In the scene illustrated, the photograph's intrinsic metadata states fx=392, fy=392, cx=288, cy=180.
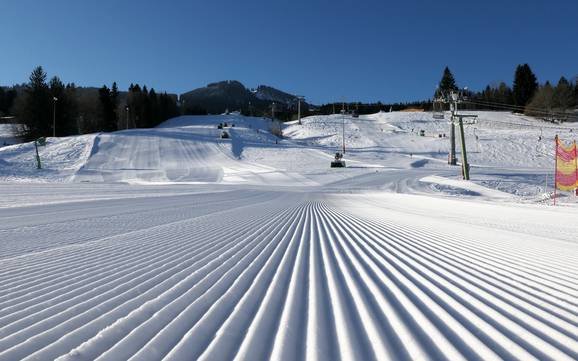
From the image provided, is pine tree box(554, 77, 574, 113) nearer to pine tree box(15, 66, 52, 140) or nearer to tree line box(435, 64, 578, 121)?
tree line box(435, 64, 578, 121)

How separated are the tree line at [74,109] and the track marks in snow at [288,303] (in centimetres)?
5980

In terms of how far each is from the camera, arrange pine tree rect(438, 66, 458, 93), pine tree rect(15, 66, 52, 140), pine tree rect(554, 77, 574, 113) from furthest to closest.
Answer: pine tree rect(554, 77, 574, 113), pine tree rect(438, 66, 458, 93), pine tree rect(15, 66, 52, 140)

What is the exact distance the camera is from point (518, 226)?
9273 mm

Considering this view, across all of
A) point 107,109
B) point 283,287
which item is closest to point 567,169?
point 283,287

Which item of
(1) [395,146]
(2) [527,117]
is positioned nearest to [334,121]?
(1) [395,146]

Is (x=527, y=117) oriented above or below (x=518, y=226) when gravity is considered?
above

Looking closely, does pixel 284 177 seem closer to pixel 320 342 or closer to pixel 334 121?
pixel 320 342

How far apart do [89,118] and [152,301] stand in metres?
93.8

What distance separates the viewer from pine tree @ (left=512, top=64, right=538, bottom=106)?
9625 cm

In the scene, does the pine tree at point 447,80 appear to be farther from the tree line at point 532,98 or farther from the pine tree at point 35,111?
the pine tree at point 35,111

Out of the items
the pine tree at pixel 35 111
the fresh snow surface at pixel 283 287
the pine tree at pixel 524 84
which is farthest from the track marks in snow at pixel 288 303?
the pine tree at pixel 524 84

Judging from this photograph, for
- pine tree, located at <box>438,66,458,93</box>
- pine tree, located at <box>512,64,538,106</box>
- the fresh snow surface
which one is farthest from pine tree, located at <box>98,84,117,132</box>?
pine tree, located at <box>512,64,538,106</box>

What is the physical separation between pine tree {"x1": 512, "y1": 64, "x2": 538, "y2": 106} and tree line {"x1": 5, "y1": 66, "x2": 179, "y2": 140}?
290 feet

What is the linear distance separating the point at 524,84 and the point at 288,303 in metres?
113
